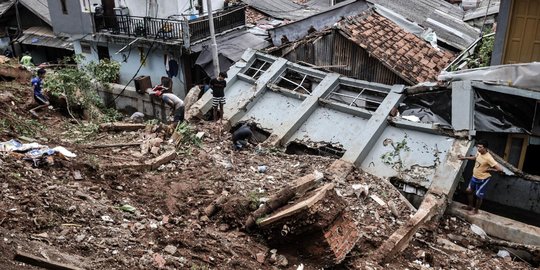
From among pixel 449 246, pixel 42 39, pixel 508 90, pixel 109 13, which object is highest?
pixel 109 13

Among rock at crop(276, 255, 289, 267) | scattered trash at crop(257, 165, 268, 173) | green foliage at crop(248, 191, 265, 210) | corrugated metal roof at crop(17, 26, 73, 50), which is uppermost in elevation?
green foliage at crop(248, 191, 265, 210)

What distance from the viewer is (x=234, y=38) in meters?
15.0

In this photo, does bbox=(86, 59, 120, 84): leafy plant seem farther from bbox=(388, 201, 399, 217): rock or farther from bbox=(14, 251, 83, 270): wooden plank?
bbox=(14, 251, 83, 270): wooden plank

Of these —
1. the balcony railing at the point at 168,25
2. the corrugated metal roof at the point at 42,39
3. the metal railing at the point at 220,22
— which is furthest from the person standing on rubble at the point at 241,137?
the corrugated metal roof at the point at 42,39

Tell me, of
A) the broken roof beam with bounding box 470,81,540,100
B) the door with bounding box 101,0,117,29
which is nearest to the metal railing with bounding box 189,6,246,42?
the door with bounding box 101,0,117,29

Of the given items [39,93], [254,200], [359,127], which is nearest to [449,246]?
[254,200]

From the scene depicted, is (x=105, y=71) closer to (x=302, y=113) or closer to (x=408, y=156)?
(x=302, y=113)

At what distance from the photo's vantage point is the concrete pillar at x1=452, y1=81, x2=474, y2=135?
317 inches

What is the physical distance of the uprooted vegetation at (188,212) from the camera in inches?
201

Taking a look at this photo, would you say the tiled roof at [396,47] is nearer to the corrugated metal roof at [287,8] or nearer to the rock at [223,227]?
the corrugated metal roof at [287,8]

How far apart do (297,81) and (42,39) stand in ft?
46.5

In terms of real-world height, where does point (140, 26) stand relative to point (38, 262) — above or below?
above

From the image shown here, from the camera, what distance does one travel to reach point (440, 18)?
1683 centimetres

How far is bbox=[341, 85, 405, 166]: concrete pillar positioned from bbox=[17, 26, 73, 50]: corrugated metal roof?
46.9ft
